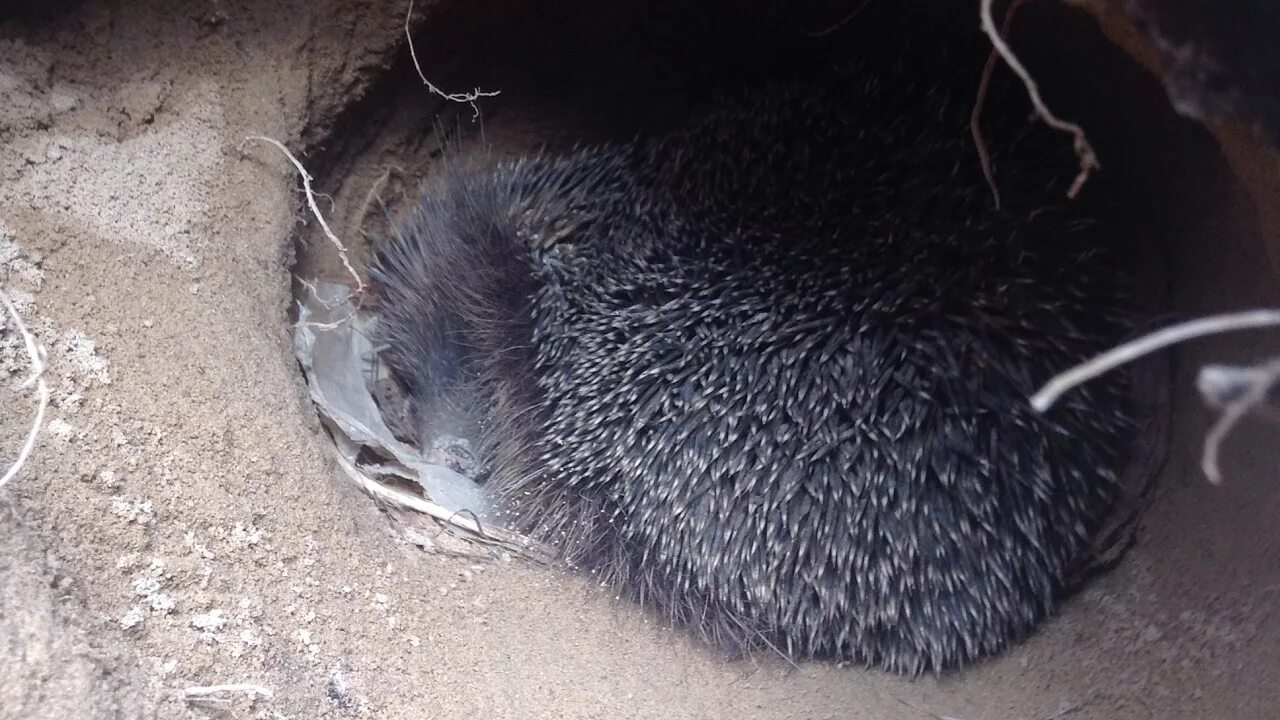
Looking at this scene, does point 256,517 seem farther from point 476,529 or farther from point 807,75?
point 807,75

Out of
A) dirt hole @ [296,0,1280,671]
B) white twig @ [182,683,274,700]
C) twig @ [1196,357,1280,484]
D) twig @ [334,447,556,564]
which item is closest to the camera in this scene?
twig @ [1196,357,1280,484]

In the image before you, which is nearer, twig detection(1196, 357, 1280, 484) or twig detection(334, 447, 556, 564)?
twig detection(1196, 357, 1280, 484)

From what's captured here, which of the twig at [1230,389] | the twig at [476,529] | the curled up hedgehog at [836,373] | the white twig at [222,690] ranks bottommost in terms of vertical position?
the twig at [476,529]

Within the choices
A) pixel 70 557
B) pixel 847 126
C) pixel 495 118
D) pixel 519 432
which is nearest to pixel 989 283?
pixel 847 126

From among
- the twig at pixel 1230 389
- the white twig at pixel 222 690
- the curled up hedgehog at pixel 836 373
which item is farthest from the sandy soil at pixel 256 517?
the twig at pixel 1230 389

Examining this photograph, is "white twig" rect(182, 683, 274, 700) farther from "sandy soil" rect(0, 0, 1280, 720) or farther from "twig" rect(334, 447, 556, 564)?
"twig" rect(334, 447, 556, 564)

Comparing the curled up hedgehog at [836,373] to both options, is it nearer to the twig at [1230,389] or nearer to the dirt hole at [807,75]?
the dirt hole at [807,75]

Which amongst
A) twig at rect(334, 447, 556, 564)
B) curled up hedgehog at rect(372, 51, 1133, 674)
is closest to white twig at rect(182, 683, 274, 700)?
twig at rect(334, 447, 556, 564)
